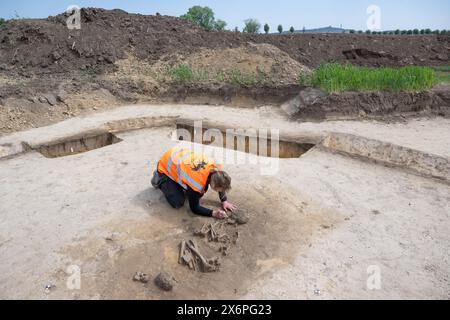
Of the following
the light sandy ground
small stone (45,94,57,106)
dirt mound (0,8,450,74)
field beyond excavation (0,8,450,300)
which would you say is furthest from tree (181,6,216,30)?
Answer: the light sandy ground

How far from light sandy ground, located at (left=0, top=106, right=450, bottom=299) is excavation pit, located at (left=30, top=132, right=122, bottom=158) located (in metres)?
0.44

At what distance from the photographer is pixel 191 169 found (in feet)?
13.1

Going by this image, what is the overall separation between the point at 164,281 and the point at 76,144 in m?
4.93

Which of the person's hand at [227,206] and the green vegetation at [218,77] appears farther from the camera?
the green vegetation at [218,77]

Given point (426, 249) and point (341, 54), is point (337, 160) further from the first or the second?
point (341, 54)

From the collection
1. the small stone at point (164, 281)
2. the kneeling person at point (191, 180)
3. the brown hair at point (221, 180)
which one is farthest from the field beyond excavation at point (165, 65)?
the small stone at point (164, 281)

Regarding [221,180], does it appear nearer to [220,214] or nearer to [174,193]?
[220,214]

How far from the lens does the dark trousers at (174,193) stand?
4383 millimetres

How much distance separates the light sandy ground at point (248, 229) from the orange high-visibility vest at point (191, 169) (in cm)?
48

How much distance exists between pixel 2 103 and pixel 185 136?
4233mm

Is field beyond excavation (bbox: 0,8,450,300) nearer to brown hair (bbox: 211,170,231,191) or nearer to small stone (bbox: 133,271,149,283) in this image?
small stone (bbox: 133,271,149,283)

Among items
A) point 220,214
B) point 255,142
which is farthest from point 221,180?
point 255,142

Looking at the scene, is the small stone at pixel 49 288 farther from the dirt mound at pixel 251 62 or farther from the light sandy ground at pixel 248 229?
the dirt mound at pixel 251 62
